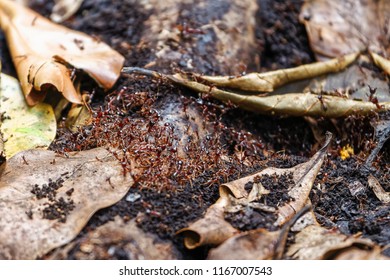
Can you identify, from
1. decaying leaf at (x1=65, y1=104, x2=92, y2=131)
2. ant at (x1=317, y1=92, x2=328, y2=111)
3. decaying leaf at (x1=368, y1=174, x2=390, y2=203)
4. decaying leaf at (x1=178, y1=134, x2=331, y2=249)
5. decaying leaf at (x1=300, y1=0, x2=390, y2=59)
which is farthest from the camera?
decaying leaf at (x1=300, y1=0, x2=390, y2=59)

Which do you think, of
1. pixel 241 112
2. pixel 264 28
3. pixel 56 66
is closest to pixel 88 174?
pixel 56 66

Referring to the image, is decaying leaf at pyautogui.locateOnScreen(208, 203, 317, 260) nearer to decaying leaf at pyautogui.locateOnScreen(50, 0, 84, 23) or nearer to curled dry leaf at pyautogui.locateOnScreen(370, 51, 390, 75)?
curled dry leaf at pyautogui.locateOnScreen(370, 51, 390, 75)

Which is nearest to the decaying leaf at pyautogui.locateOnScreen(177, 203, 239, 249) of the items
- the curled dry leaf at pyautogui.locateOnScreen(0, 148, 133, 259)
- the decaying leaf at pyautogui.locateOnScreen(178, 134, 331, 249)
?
the decaying leaf at pyautogui.locateOnScreen(178, 134, 331, 249)

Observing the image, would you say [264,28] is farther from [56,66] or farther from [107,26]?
[56,66]

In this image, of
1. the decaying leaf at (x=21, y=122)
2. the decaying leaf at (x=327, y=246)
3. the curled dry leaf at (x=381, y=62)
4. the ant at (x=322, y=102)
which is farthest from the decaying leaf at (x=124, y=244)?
the curled dry leaf at (x=381, y=62)

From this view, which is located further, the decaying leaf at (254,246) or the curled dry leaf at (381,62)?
the curled dry leaf at (381,62)

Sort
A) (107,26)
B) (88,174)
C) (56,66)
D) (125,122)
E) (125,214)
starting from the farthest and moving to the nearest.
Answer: (107,26) < (56,66) < (125,122) < (88,174) < (125,214)

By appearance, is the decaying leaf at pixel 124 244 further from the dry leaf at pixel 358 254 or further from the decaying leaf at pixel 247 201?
the dry leaf at pixel 358 254
